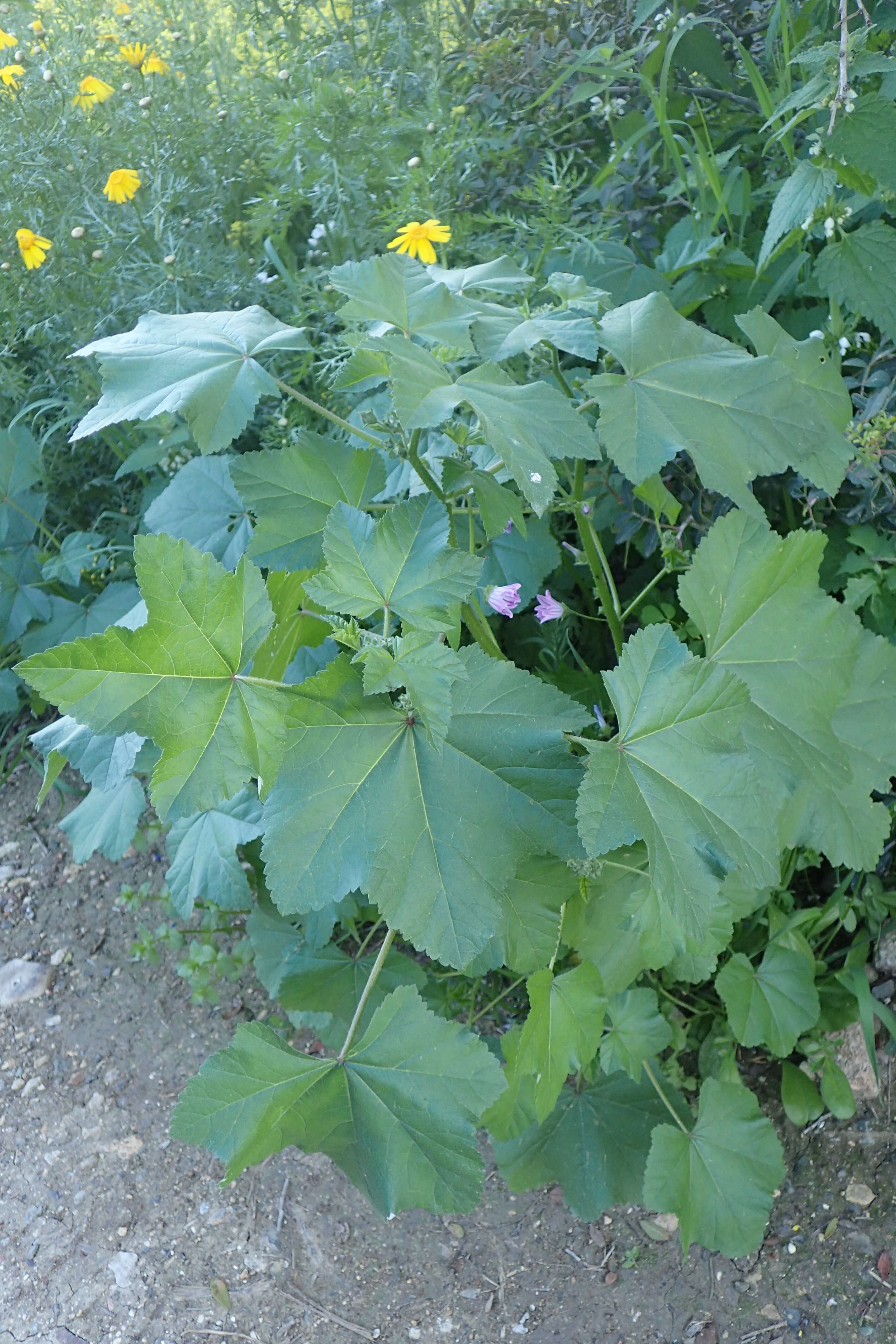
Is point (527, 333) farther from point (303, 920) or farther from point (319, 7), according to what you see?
point (319, 7)

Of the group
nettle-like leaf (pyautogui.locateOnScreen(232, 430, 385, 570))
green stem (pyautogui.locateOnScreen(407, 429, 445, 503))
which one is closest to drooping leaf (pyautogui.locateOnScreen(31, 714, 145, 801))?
nettle-like leaf (pyautogui.locateOnScreen(232, 430, 385, 570))

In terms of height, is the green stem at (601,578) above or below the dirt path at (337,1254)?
above

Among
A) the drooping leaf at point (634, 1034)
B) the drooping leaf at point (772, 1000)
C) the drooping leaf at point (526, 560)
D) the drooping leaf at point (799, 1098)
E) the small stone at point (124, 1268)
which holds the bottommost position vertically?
the drooping leaf at point (799, 1098)

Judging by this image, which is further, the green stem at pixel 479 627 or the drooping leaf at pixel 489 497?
the green stem at pixel 479 627

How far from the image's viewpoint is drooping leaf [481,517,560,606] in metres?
1.62

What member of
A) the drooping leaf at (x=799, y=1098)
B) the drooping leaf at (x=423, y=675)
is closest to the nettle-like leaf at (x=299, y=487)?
the drooping leaf at (x=423, y=675)

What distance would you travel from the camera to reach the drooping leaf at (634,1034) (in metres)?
1.39

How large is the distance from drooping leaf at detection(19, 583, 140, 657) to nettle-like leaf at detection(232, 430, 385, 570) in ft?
3.37

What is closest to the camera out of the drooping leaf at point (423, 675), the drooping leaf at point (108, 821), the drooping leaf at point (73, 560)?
the drooping leaf at point (423, 675)

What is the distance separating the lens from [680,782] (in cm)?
96

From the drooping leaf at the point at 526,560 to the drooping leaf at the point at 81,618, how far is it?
2.92 ft

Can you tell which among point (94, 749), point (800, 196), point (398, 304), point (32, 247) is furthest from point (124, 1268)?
point (32, 247)

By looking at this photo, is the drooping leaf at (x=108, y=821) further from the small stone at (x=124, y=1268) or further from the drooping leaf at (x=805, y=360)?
the drooping leaf at (x=805, y=360)

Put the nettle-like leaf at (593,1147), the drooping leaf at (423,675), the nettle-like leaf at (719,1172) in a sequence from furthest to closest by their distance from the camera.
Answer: the nettle-like leaf at (593,1147)
the nettle-like leaf at (719,1172)
the drooping leaf at (423,675)
